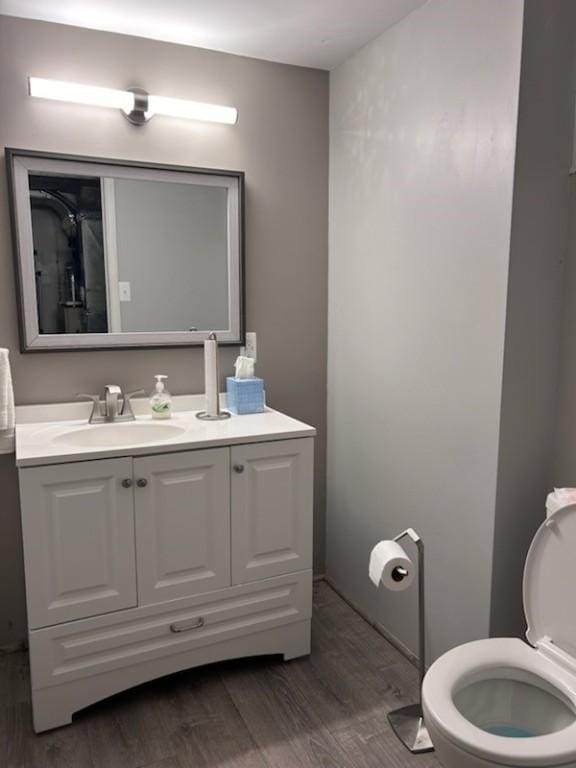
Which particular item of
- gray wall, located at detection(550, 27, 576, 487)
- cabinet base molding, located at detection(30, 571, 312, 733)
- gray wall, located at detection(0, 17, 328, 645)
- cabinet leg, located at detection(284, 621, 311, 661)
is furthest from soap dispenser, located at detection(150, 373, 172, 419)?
gray wall, located at detection(550, 27, 576, 487)

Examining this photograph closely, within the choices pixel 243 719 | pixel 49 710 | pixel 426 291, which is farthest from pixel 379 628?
pixel 426 291

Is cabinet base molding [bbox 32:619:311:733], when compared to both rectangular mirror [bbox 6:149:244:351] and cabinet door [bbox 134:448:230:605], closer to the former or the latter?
cabinet door [bbox 134:448:230:605]

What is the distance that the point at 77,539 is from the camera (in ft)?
5.59

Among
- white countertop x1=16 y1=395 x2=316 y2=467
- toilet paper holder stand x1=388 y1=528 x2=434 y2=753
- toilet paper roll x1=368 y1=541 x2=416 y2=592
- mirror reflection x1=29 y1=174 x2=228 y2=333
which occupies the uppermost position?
mirror reflection x1=29 y1=174 x2=228 y2=333

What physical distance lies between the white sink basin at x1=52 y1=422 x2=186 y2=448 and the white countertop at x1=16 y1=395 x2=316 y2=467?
0.05ft

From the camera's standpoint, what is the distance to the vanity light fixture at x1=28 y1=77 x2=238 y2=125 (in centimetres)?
192

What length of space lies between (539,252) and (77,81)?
5.40ft

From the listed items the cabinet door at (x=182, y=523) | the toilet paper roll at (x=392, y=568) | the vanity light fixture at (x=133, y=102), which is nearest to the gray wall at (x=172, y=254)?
the vanity light fixture at (x=133, y=102)

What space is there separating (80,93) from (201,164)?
48 centimetres

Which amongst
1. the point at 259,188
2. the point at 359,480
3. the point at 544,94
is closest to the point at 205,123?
the point at 259,188

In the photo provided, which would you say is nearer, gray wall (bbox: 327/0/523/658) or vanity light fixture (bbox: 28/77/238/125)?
gray wall (bbox: 327/0/523/658)

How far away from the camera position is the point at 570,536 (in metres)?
1.46

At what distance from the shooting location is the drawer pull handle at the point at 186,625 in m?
1.87

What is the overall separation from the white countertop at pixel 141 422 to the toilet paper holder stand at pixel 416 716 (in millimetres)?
533
